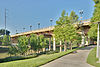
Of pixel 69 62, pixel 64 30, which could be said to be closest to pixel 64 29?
pixel 64 30

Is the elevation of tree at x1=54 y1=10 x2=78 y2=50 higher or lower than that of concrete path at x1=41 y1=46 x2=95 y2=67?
higher

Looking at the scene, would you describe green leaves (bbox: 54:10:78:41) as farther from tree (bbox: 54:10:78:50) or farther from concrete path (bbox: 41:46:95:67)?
concrete path (bbox: 41:46:95:67)

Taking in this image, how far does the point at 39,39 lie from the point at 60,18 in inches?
504

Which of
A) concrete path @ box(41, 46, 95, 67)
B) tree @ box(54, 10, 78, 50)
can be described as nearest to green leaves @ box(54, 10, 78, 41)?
tree @ box(54, 10, 78, 50)

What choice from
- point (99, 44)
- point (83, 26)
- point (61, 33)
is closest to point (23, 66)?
point (99, 44)

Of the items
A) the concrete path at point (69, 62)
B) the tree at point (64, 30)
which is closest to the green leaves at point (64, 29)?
the tree at point (64, 30)

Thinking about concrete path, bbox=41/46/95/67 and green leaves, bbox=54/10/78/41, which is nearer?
concrete path, bbox=41/46/95/67

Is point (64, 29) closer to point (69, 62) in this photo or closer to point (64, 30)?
point (64, 30)

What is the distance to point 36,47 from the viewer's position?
28.7 metres

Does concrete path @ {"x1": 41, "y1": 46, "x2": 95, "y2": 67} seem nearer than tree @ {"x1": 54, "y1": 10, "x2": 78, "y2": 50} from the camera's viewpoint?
Yes

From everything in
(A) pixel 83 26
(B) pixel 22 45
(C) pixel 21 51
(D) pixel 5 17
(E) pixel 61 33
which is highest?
(D) pixel 5 17

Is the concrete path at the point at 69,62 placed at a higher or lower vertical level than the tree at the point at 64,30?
lower

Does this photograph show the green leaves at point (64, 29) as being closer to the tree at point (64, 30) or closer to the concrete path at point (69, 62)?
the tree at point (64, 30)

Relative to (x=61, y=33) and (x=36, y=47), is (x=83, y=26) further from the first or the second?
(x=36, y=47)
